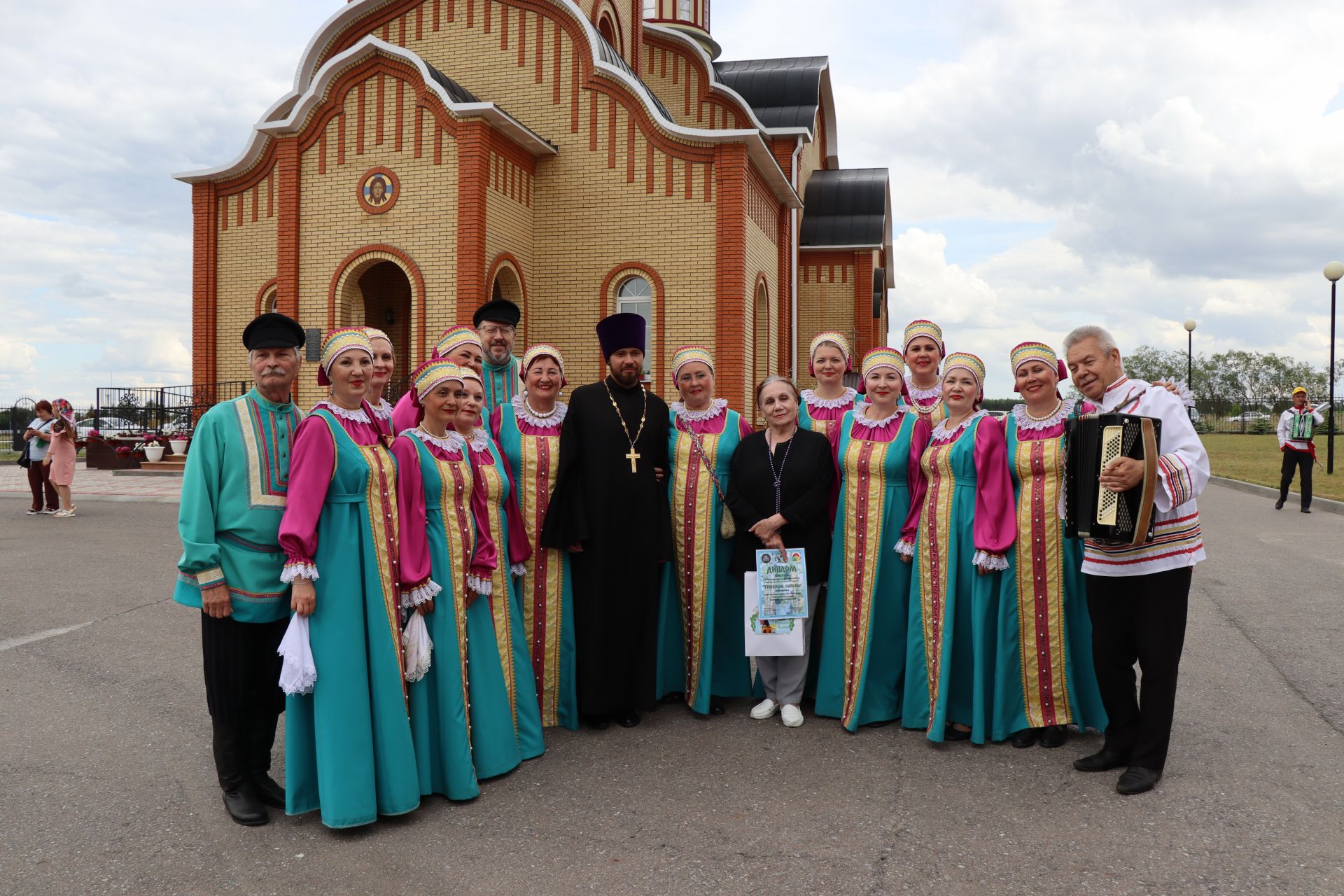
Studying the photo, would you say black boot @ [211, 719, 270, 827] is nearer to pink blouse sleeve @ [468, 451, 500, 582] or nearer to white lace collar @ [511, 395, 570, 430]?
pink blouse sleeve @ [468, 451, 500, 582]

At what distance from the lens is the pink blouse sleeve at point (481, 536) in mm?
4051

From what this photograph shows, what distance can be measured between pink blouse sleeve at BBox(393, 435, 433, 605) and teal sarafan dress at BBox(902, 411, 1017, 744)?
7.65ft

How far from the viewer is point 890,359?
15.7 feet

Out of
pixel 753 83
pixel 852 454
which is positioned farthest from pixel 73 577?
pixel 753 83

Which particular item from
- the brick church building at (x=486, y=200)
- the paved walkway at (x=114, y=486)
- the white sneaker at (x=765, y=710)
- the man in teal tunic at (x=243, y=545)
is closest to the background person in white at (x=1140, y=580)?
the white sneaker at (x=765, y=710)

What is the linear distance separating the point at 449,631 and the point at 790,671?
1872 mm

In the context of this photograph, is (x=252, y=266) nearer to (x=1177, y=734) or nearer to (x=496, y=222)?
(x=496, y=222)

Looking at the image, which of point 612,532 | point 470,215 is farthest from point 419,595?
point 470,215

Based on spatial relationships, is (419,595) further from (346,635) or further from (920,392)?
(920,392)

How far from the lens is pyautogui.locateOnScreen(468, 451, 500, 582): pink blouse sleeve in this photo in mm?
4051

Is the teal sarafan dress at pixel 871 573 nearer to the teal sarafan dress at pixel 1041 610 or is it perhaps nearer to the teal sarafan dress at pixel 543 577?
the teal sarafan dress at pixel 1041 610

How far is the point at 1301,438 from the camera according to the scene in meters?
14.5

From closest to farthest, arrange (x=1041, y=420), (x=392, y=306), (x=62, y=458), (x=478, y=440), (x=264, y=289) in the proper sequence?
(x=478, y=440) → (x=1041, y=420) → (x=62, y=458) → (x=264, y=289) → (x=392, y=306)

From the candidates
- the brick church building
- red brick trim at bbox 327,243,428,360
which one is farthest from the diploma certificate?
red brick trim at bbox 327,243,428,360
